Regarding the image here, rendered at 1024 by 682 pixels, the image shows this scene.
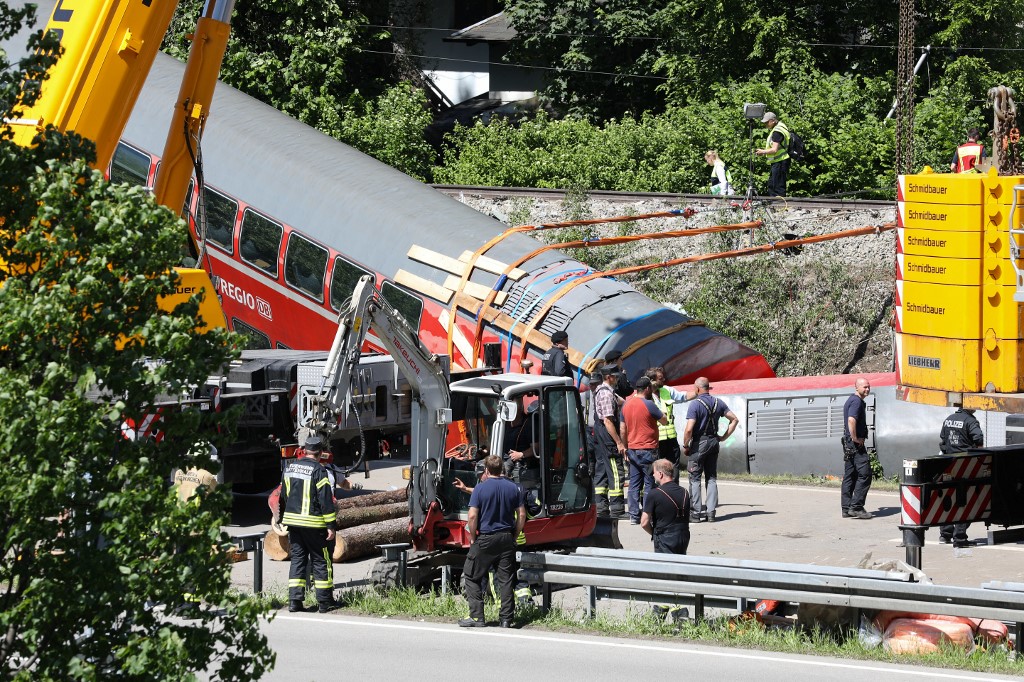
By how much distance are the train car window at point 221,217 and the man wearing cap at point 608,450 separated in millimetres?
7363

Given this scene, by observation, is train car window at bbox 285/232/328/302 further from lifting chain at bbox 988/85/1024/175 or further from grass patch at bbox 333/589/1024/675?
lifting chain at bbox 988/85/1024/175

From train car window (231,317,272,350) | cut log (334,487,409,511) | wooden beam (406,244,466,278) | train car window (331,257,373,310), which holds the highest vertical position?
wooden beam (406,244,466,278)

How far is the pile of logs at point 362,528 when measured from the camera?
642 inches

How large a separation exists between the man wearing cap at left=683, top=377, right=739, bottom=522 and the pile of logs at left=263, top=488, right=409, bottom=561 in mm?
3543

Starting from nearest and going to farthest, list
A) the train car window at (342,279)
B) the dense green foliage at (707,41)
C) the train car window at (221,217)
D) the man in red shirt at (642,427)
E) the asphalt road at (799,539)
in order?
the asphalt road at (799,539), the man in red shirt at (642,427), the train car window at (342,279), the train car window at (221,217), the dense green foliage at (707,41)

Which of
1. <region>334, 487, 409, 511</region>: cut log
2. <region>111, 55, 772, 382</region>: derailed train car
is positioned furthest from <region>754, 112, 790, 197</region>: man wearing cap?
<region>334, 487, 409, 511</region>: cut log

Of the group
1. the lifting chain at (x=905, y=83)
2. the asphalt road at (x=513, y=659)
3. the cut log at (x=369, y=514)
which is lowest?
the asphalt road at (x=513, y=659)

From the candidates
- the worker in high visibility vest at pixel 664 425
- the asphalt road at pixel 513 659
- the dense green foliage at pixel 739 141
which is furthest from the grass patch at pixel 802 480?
the dense green foliage at pixel 739 141

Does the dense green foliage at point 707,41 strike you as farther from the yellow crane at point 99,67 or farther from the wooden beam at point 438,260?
the yellow crane at point 99,67

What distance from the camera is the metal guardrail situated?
11.9 metres

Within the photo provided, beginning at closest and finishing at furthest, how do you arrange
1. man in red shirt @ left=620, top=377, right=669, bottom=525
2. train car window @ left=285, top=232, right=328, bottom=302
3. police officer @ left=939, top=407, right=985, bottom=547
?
police officer @ left=939, top=407, right=985, bottom=547 → man in red shirt @ left=620, top=377, right=669, bottom=525 → train car window @ left=285, top=232, right=328, bottom=302

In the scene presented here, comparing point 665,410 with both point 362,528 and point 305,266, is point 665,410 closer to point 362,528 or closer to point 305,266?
point 362,528

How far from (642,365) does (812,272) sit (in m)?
7.00

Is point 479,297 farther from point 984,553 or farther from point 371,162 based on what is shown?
point 984,553
